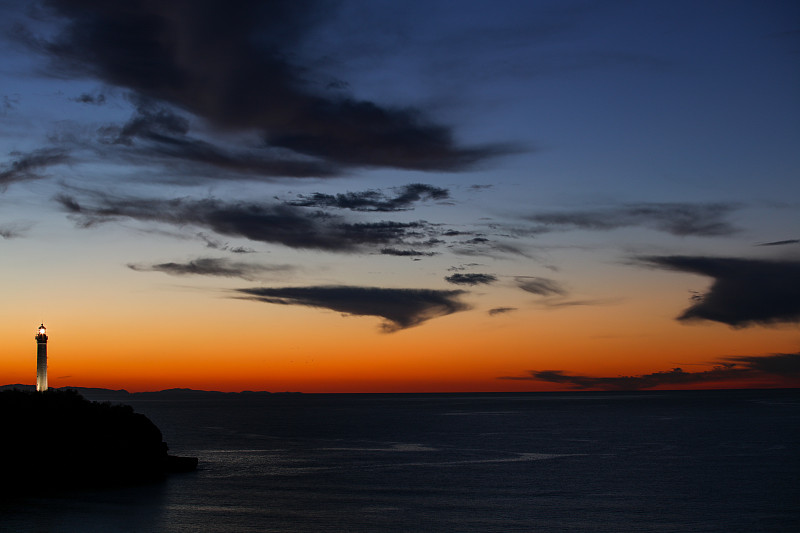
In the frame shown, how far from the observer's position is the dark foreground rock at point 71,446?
64.0 metres

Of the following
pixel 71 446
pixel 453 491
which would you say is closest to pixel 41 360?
pixel 71 446

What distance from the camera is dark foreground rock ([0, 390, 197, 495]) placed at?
2520 inches

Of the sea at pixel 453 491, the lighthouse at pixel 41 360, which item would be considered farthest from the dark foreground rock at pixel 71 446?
the lighthouse at pixel 41 360

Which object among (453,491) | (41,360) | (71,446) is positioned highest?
(41,360)

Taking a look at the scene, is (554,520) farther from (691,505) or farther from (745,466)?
(745,466)

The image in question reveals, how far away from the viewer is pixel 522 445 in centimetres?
10206

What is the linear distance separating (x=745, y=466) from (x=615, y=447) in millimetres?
23431

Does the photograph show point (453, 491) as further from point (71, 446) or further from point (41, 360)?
point (41, 360)

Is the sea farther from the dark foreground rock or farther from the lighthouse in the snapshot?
the lighthouse

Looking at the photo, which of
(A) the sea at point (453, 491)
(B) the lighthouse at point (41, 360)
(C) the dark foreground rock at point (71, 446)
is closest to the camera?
(A) the sea at point (453, 491)

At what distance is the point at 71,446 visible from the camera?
67.6 meters

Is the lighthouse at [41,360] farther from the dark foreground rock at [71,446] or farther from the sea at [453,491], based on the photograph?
the sea at [453,491]

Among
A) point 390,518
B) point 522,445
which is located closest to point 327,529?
point 390,518

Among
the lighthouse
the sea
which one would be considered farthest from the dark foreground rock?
the lighthouse
